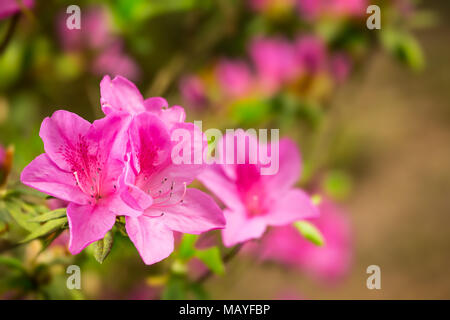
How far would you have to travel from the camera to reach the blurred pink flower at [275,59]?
4.38 feet

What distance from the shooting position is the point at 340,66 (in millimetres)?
1361

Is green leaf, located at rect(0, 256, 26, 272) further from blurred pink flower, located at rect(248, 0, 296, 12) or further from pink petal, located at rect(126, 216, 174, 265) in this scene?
blurred pink flower, located at rect(248, 0, 296, 12)

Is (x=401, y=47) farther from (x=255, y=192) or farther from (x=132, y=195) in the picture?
(x=132, y=195)

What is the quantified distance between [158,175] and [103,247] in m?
0.11

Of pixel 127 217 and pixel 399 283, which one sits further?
pixel 399 283

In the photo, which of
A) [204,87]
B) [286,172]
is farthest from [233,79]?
[286,172]

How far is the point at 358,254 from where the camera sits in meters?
2.09

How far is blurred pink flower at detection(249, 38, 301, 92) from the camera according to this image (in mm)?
1336

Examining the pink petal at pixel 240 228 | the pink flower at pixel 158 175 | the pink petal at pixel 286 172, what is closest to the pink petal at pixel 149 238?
the pink flower at pixel 158 175

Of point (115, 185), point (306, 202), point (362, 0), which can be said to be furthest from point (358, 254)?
point (115, 185)

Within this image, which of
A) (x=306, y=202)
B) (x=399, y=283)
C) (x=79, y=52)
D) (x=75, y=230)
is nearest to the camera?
(x=75, y=230)

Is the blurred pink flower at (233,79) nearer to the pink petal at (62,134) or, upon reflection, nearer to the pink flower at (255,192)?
the pink flower at (255,192)
